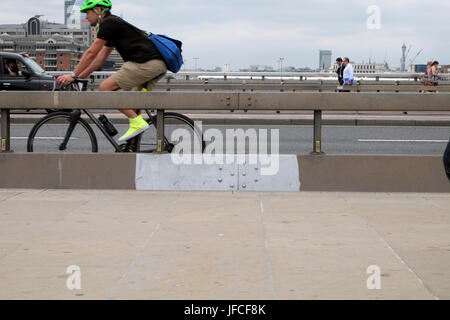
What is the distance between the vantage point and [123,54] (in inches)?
319

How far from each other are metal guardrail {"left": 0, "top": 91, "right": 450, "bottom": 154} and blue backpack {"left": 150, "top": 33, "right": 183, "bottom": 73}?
380mm

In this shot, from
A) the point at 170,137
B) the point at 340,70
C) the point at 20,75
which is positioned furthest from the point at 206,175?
the point at 340,70

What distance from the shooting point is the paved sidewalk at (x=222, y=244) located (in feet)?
14.4

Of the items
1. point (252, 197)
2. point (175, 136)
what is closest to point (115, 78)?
point (175, 136)

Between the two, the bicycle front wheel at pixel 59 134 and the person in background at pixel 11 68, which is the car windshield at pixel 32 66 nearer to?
the person in background at pixel 11 68

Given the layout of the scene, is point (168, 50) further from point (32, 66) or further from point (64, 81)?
point (32, 66)

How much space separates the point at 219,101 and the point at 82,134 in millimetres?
1571

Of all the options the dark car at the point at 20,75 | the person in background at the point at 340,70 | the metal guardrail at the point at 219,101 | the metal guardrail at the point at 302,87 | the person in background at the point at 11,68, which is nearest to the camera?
the metal guardrail at the point at 219,101

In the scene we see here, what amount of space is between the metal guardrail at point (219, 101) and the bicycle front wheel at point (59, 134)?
280mm

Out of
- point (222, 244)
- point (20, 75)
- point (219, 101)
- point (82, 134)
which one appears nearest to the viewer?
point (222, 244)

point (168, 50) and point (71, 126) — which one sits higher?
point (168, 50)

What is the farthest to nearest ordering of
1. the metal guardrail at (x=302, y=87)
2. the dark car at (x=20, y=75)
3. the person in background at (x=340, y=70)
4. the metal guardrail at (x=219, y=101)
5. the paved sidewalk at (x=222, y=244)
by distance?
the person in background at (x=340, y=70) < the metal guardrail at (x=302, y=87) < the dark car at (x=20, y=75) < the metal guardrail at (x=219, y=101) < the paved sidewalk at (x=222, y=244)

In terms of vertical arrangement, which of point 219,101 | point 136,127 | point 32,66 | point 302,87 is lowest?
point 136,127

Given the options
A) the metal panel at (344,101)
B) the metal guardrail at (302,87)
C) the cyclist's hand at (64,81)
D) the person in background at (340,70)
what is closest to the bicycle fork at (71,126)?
the cyclist's hand at (64,81)
